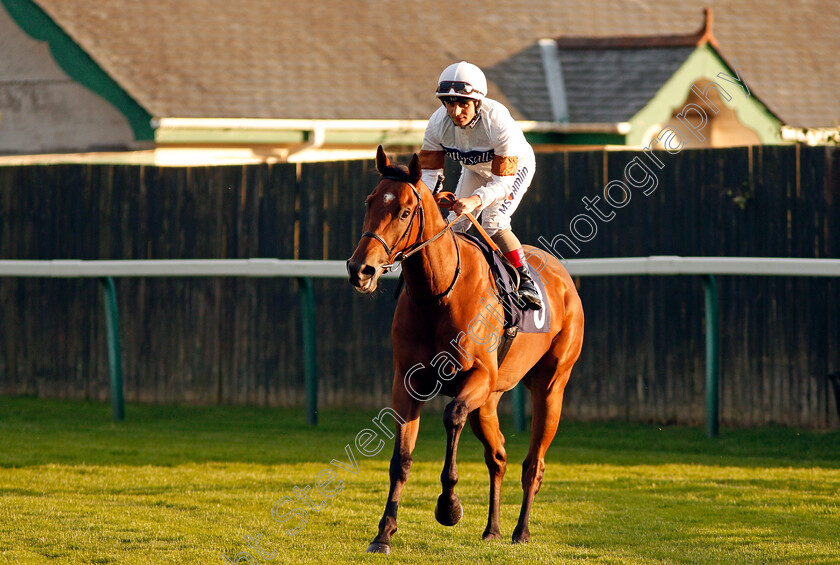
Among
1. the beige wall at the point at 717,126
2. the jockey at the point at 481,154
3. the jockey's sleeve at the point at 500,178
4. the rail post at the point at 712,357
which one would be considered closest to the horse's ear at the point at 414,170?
the jockey at the point at 481,154

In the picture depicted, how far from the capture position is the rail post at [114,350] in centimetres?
1127

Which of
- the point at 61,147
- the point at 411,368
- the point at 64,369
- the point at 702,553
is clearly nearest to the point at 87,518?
the point at 411,368

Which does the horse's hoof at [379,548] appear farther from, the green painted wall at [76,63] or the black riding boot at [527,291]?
the green painted wall at [76,63]

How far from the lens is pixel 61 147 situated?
16.0 metres

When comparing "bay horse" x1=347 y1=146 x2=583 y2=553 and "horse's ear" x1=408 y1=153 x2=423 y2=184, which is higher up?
"horse's ear" x1=408 y1=153 x2=423 y2=184

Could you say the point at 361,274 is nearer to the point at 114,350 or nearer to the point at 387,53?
the point at 114,350

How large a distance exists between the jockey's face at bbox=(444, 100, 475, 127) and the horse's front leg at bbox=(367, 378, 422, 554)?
1.47 m

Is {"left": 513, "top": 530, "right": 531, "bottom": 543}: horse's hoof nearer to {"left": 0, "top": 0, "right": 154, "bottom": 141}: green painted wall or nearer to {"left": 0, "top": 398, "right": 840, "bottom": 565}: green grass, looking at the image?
{"left": 0, "top": 398, "right": 840, "bottom": 565}: green grass

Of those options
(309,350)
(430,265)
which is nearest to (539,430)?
(430,265)

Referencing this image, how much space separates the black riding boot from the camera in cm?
699

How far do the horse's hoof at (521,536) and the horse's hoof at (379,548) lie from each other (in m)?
0.75

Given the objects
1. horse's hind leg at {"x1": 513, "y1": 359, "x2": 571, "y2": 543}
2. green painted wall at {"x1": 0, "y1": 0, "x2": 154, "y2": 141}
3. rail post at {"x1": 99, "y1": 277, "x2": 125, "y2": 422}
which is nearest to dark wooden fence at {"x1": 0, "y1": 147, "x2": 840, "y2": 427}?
rail post at {"x1": 99, "y1": 277, "x2": 125, "y2": 422}

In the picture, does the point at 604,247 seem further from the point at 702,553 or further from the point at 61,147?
the point at 61,147

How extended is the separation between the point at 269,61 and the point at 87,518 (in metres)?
11.2
